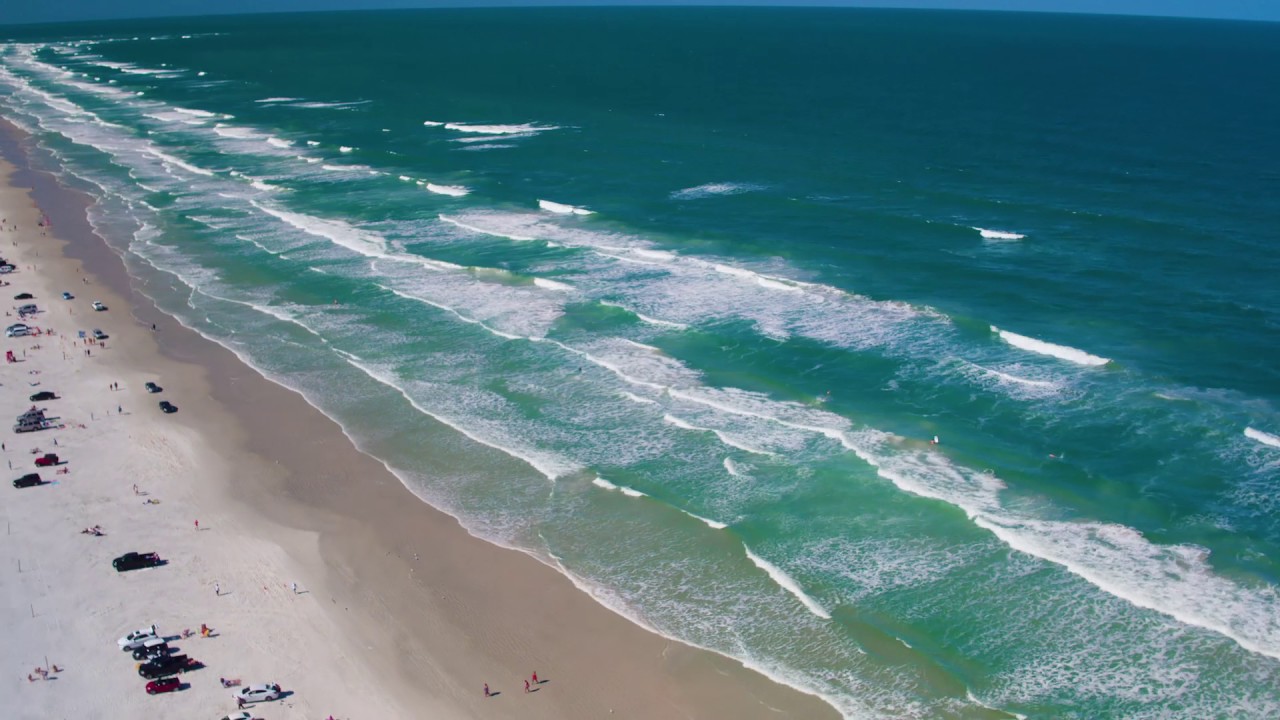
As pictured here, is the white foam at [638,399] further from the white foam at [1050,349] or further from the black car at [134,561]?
the black car at [134,561]

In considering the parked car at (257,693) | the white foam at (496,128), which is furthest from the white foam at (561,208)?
the parked car at (257,693)

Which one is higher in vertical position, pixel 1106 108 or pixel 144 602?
pixel 1106 108

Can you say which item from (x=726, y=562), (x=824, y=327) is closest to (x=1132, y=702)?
(x=726, y=562)

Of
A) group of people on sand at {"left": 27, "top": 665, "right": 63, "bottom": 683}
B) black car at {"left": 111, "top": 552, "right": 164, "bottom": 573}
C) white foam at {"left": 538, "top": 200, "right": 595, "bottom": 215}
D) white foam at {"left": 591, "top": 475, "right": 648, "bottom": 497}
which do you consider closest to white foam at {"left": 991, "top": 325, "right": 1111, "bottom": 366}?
white foam at {"left": 591, "top": 475, "right": 648, "bottom": 497}

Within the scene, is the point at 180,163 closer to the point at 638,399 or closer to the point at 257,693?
the point at 638,399

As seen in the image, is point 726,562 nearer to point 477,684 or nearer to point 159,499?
point 477,684

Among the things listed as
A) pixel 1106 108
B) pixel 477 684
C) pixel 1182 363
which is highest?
pixel 1106 108

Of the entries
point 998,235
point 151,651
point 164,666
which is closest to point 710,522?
point 164,666
